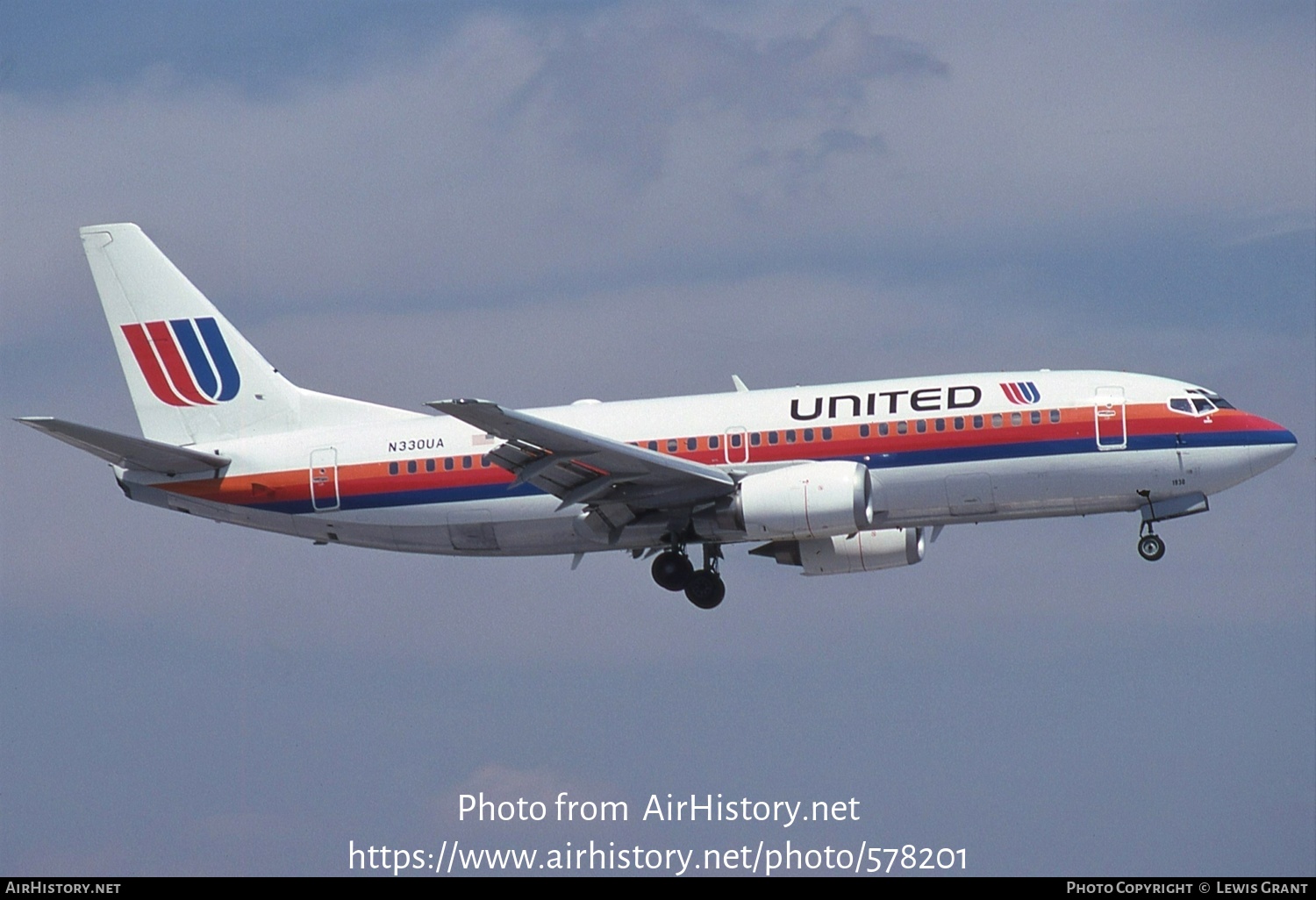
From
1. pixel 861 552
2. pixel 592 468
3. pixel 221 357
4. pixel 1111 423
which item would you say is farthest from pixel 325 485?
pixel 1111 423

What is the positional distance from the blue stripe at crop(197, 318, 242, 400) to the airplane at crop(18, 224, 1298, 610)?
0.09 m

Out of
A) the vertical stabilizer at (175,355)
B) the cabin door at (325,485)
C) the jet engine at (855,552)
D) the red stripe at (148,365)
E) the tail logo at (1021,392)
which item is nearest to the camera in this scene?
the tail logo at (1021,392)

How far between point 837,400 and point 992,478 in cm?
412

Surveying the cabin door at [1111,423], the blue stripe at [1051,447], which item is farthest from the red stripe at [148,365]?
the cabin door at [1111,423]

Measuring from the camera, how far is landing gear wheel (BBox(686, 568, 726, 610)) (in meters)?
46.0

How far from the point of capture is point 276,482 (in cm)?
4638

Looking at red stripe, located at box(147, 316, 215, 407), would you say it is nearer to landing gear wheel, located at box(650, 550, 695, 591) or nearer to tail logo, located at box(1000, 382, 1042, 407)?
landing gear wheel, located at box(650, 550, 695, 591)

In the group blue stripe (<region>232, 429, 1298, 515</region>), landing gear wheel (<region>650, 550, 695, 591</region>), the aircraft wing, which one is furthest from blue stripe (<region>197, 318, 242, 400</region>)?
blue stripe (<region>232, 429, 1298, 515</region>)

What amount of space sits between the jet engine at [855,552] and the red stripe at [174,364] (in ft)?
52.2

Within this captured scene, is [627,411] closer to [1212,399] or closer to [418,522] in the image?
[418,522]

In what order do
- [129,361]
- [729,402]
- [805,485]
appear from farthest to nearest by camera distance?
[129,361] < [729,402] < [805,485]

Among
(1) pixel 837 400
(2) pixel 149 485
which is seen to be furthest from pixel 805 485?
(2) pixel 149 485

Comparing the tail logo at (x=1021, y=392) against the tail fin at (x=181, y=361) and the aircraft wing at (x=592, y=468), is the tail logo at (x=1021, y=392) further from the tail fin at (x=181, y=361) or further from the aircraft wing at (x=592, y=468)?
the tail fin at (x=181, y=361)

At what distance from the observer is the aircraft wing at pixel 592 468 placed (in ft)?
133
